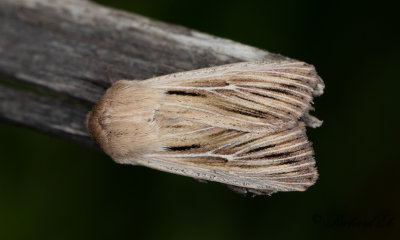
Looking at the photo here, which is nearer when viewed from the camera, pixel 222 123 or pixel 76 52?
pixel 222 123

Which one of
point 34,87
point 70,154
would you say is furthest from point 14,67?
point 70,154

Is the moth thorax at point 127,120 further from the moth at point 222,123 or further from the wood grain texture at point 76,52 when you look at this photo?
the wood grain texture at point 76,52

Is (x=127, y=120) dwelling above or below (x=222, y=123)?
below

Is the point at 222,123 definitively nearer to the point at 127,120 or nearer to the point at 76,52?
the point at 127,120

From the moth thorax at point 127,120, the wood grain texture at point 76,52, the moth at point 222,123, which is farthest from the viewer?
the wood grain texture at point 76,52

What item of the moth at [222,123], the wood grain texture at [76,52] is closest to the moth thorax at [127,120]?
the moth at [222,123]

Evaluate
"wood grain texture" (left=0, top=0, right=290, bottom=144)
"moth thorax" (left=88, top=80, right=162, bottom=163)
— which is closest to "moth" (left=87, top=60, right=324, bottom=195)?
"moth thorax" (left=88, top=80, right=162, bottom=163)

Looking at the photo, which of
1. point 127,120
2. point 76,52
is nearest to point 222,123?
point 127,120
